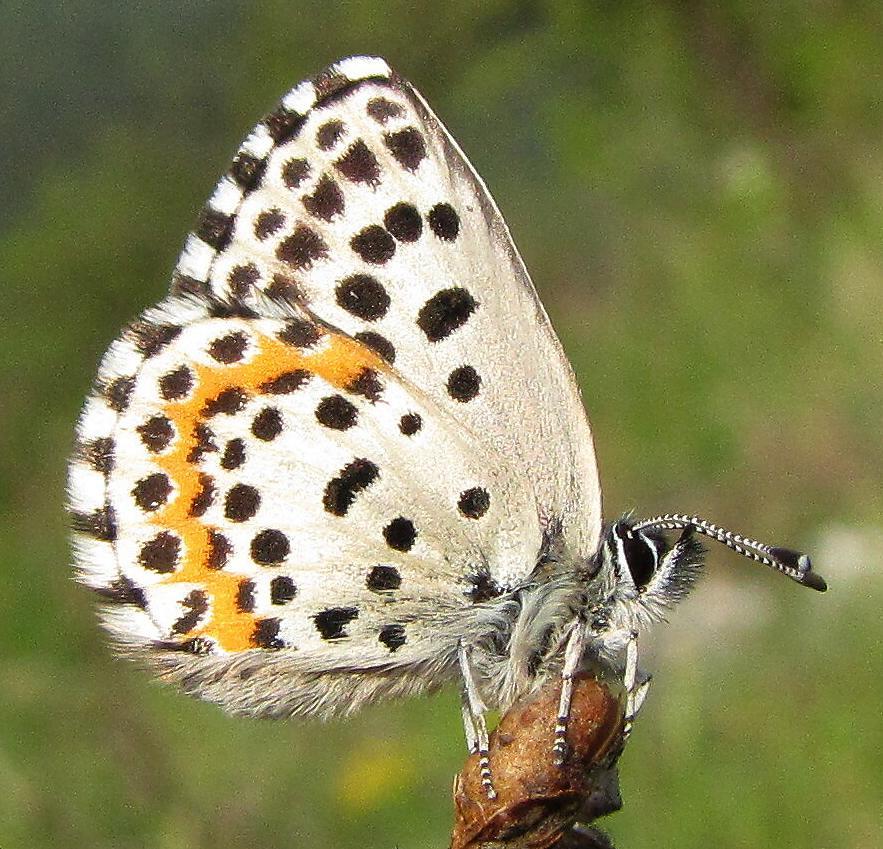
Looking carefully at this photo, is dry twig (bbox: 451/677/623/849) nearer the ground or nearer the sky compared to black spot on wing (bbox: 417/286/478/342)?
nearer the ground

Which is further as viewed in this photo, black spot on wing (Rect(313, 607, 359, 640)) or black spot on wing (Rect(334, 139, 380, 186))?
black spot on wing (Rect(334, 139, 380, 186))

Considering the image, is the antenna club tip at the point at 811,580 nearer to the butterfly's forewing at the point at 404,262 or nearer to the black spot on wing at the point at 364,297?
the butterfly's forewing at the point at 404,262

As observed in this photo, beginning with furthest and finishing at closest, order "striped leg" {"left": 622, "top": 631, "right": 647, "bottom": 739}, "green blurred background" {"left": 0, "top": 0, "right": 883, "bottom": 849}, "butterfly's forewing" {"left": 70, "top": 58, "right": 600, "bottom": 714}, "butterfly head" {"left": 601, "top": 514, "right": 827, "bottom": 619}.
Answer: "green blurred background" {"left": 0, "top": 0, "right": 883, "bottom": 849}
"butterfly's forewing" {"left": 70, "top": 58, "right": 600, "bottom": 714}
"butterfly head" {"left": 601, "top": 514, "right": 827, "bottom": 619}
"striped leg" {"left": 622, "top": 631, "right": 647, "bottom": 739}

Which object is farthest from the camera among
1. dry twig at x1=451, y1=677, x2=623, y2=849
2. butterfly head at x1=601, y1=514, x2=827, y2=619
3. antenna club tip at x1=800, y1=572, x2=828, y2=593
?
butterfly head at x1=601, y1=514, x2=827, y2=619

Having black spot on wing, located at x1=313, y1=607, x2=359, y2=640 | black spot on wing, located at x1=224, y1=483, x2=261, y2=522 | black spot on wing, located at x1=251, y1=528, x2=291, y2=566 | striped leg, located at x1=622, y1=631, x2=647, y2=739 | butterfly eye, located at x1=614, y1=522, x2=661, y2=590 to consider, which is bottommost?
striped leg, located at x1=622, y1=631, x2=647, y2=739

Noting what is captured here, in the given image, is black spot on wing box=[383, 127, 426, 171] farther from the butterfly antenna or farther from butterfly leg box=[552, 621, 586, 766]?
butterfly leg box=[552, 621, 586, 766]

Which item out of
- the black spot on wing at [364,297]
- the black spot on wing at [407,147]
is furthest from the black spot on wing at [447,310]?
the black spot on wing at [407,147]

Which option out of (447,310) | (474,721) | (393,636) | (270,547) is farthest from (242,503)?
(474,721)

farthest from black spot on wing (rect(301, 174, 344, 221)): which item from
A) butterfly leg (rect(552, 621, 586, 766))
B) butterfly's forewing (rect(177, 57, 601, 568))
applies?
butterfly leg (rect(552, 621, 586, 766))
